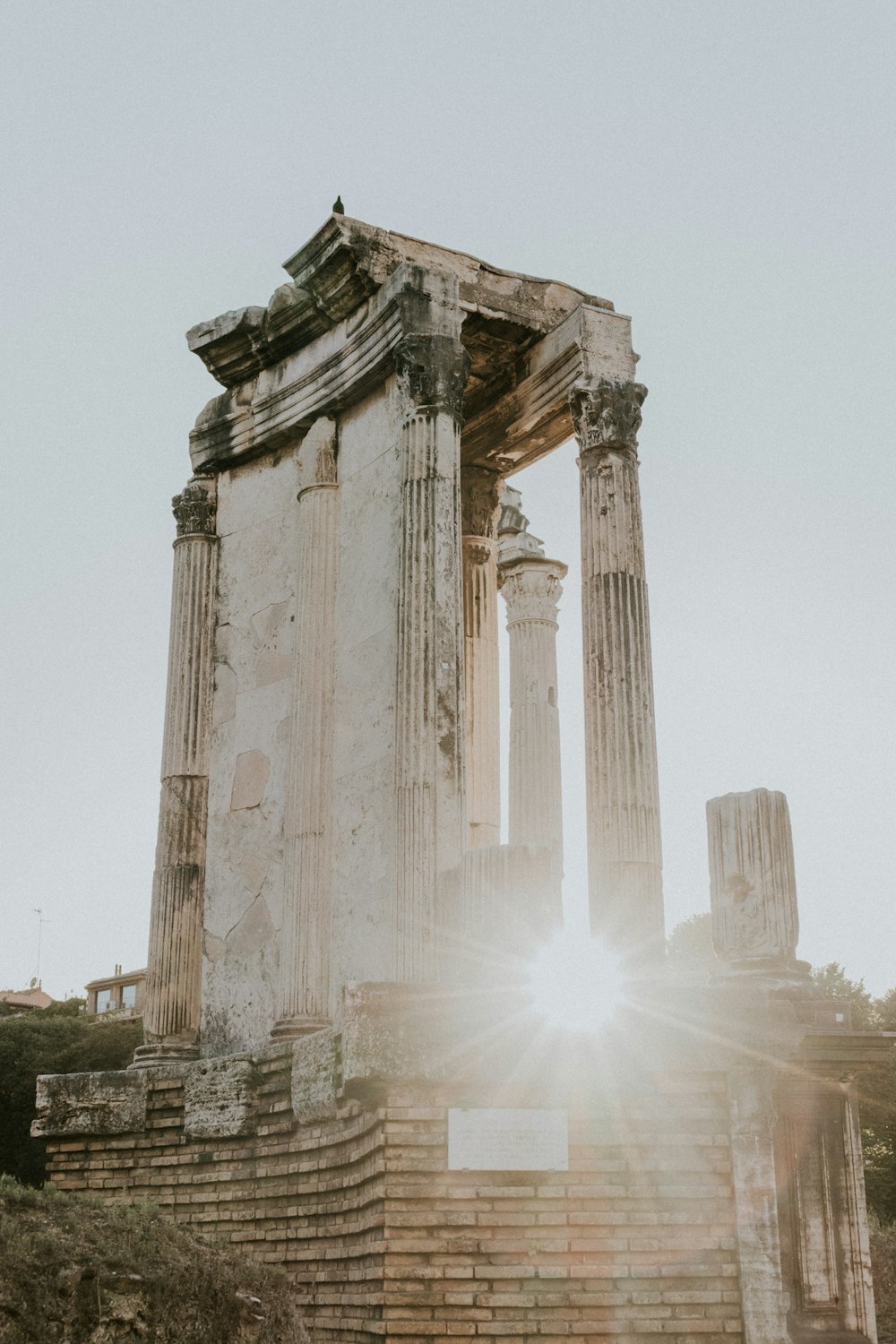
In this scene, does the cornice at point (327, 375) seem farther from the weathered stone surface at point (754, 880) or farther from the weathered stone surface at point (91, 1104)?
the weathered stone surface at point (91, 1104)

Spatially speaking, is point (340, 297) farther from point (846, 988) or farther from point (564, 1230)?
point (846, 988)

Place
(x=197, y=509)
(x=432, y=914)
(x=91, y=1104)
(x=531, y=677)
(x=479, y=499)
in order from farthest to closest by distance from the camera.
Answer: (x=531, y=677)
(x=479, y=499)
(x=197, y=509)
(x=91, y=1104)
(x=432, y=914)

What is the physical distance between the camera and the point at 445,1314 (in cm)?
960

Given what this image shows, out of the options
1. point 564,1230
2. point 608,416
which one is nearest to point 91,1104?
point 564,1230

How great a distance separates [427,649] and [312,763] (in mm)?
2028

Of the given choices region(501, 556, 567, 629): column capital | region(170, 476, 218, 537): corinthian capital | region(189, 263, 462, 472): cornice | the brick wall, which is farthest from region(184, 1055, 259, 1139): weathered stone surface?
region(501, 556, 567, 629): column capital

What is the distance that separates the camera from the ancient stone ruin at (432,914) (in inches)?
387

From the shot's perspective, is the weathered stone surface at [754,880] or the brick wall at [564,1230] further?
the weathered stone surface at [754,880]

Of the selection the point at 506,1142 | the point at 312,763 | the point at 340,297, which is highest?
the point at 340,297

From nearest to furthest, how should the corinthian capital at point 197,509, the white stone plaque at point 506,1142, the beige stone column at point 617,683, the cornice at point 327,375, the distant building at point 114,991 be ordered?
the white stone plaque at point 506,1142 → the beige stone column at point 617,683 → the cornice at point 327,375 → the corinthian capital at point 197,509 → the distant building at point 114,991

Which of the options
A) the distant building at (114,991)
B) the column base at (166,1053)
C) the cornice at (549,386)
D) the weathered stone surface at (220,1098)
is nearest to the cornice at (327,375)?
the cornice at (549,386)

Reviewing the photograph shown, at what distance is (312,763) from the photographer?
49.6 ft

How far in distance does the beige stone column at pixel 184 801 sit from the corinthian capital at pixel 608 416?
4495 mm

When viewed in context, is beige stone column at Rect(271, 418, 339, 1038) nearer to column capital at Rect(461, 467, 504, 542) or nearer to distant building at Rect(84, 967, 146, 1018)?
column capital at Rect(461, 467, 504, 542)
